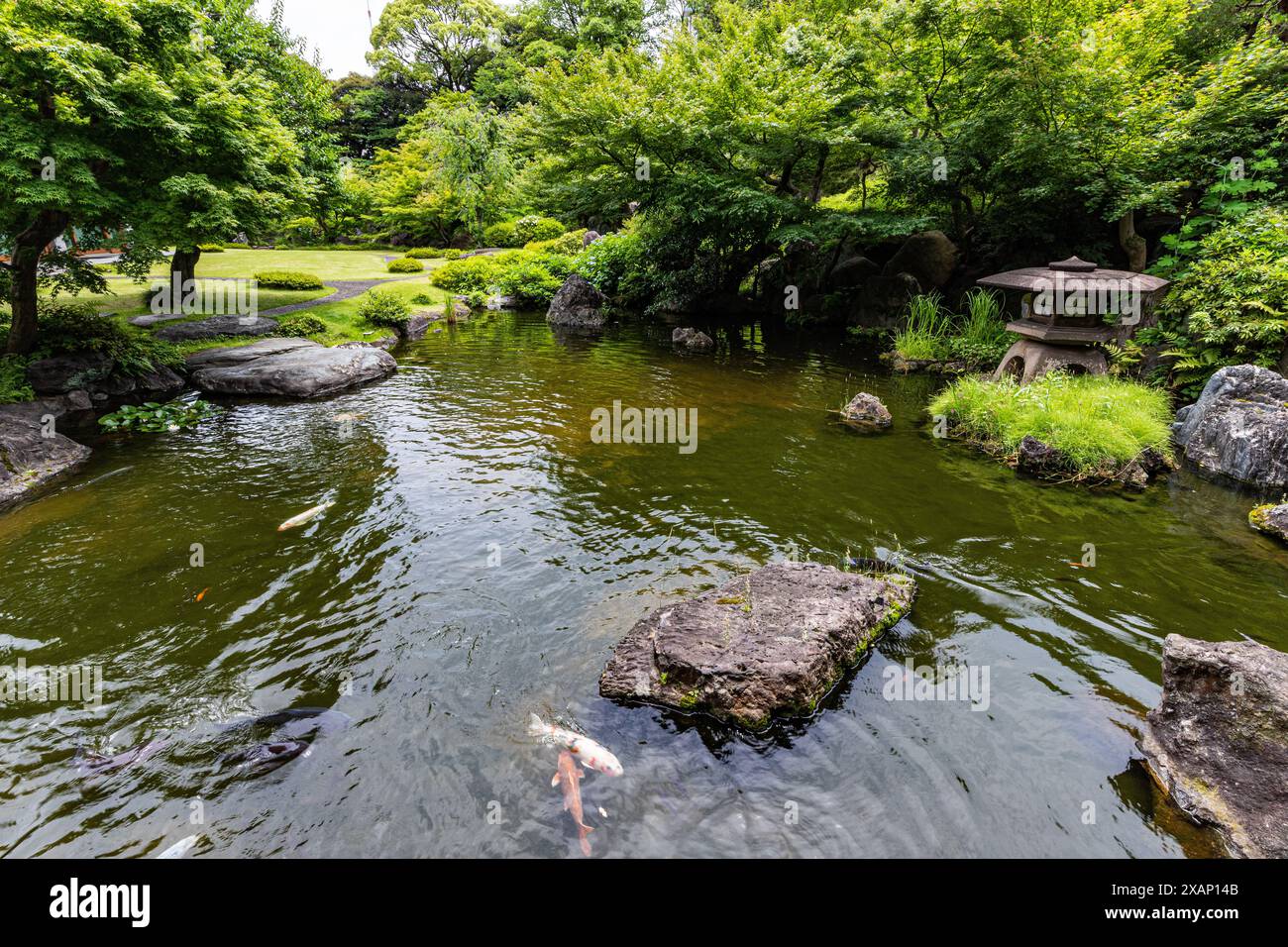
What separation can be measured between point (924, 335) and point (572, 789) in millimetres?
15485

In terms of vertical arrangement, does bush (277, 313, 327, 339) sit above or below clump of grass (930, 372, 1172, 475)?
above

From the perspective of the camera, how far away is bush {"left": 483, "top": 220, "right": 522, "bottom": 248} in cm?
3584

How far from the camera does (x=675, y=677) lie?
439 cm

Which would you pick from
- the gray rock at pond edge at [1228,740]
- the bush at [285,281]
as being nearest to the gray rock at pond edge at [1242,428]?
the gray rock at pond edge at [1228,740]

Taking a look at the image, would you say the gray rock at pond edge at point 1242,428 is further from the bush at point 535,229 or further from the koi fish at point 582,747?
the bush at point 535,229

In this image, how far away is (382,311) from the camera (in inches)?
733

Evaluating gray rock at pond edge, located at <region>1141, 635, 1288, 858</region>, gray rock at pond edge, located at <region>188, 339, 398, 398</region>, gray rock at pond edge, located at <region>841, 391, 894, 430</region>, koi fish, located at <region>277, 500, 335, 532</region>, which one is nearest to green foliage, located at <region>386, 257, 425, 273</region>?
gray rock at pond edge, located at <region>188, 339, 398, 398</region>

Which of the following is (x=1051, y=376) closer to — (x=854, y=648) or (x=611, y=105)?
(x=854, y=648)

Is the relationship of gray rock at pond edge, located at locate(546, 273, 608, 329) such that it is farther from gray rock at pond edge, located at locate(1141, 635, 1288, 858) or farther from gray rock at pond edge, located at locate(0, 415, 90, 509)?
gray rock at pond edge, located at locate(1141, 635, 1288, 858)

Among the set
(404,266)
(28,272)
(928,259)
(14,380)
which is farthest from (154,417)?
(928,259)

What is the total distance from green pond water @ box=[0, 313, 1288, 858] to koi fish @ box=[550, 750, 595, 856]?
0.20 feet

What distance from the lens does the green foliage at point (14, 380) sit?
947cm

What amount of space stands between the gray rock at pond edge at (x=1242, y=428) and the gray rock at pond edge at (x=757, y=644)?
6967 millimetres
